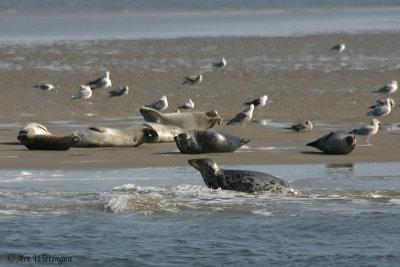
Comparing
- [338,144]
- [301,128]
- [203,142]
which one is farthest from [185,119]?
[338,144]

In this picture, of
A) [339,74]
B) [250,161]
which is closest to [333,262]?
[250,161]

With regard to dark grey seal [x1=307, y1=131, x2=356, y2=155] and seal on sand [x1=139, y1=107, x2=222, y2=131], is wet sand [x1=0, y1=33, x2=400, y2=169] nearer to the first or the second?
dark grey seal [x1=307, y1=131, x2=356, y2=155]

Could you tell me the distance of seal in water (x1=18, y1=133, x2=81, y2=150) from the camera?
34.1 feet

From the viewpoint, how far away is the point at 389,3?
7125 centimetres

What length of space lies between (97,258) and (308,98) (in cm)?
1108

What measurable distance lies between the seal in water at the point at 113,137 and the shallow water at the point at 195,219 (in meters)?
1.77

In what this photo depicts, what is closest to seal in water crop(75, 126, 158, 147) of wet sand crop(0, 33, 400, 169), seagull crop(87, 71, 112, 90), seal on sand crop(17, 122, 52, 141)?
wet sand crop(0, 33, 400, 169)

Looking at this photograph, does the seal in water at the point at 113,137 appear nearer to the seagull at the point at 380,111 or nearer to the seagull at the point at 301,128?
the seagull at the point at 301,128

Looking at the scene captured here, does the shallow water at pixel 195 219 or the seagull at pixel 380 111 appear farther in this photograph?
the seagull at pixel 380 111

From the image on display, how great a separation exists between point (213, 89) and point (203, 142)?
336 inches

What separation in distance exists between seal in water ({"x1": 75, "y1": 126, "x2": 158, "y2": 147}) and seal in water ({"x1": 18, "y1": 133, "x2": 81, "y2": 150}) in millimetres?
336

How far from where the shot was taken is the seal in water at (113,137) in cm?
1081

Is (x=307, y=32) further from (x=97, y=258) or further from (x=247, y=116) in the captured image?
(x=97, y=258)

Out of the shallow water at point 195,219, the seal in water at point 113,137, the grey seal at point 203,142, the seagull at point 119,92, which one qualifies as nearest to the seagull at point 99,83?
the seagull at point 119,92
